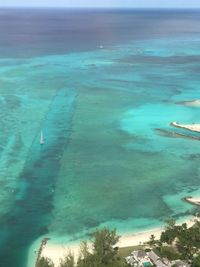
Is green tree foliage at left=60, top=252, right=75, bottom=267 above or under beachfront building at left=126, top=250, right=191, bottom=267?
above

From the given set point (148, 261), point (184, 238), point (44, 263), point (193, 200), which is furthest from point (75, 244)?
point (193, 200)

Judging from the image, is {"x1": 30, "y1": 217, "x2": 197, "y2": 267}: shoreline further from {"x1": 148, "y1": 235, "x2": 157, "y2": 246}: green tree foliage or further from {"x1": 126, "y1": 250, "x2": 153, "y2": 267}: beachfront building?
{"x1": 126, "y1": 250, "x2": 153, "y2": 267}: beachfront building

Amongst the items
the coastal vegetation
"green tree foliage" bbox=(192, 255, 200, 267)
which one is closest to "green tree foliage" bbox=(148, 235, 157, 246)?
the coastal vegetation

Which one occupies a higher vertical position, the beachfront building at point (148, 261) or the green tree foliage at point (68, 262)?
the green tree foliage at point (68, 262)

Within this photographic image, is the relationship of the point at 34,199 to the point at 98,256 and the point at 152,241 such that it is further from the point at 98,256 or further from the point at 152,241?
the point at 152,241

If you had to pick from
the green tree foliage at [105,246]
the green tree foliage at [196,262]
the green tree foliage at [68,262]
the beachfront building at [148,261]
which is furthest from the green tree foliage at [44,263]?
the green tree foliage at [196,262]

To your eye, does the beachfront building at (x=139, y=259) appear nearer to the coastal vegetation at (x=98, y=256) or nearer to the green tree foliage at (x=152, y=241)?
the coastal vegetation at (x=98, y=256)

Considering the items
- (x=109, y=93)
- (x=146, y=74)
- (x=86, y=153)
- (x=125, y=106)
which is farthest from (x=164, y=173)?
(x=146, y=74)
